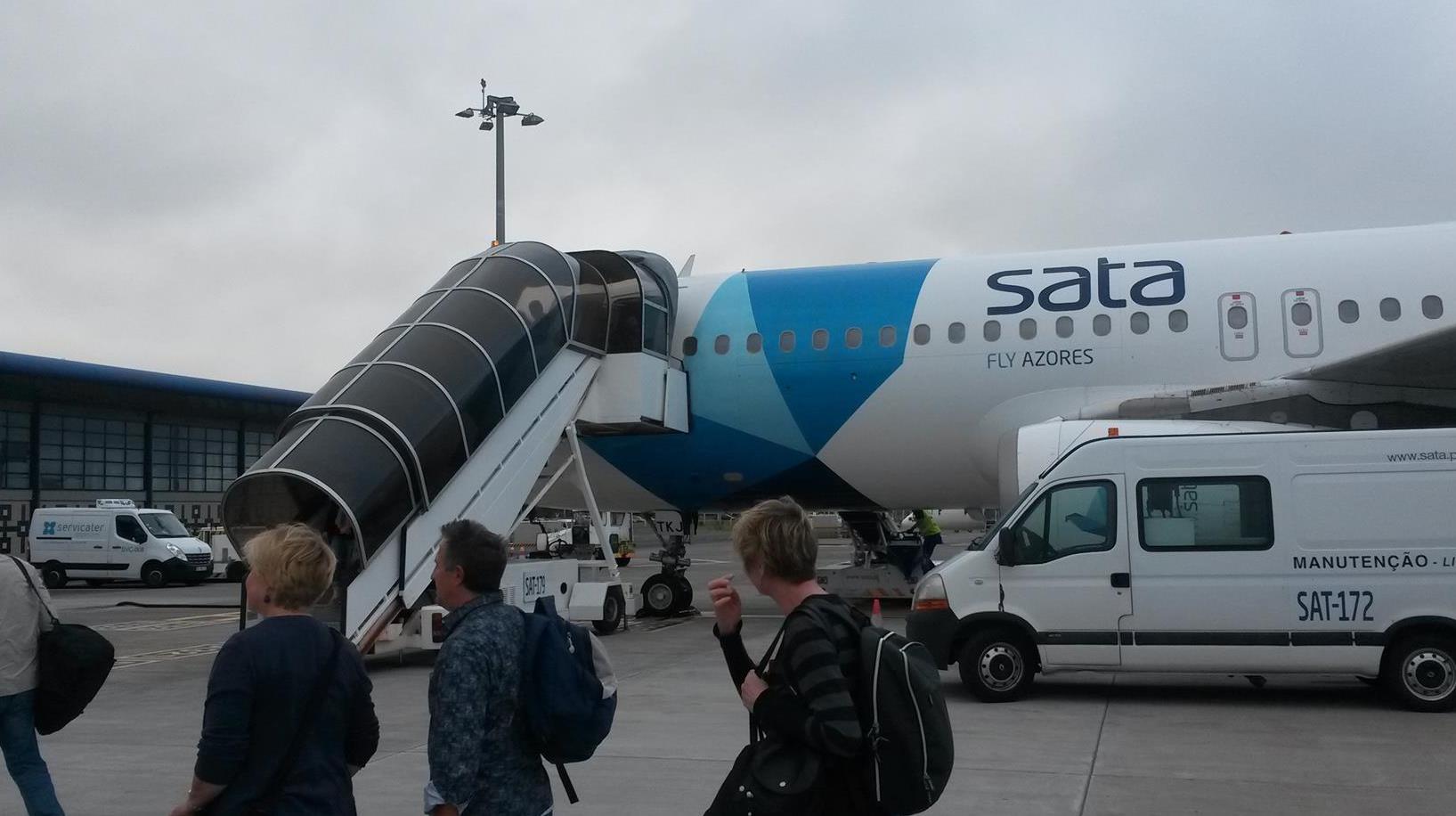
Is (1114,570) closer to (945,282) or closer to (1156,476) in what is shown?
(1156,476)

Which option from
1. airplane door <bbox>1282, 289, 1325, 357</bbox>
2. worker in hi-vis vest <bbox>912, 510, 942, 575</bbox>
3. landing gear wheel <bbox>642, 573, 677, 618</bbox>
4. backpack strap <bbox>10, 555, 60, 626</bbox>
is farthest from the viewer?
worker in hi-vis vest <bbox>912, 510, 942, 575</bbox>

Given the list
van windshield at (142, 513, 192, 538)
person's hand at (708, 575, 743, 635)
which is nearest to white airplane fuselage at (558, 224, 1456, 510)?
person's hand at (708, 575, 743, 635)

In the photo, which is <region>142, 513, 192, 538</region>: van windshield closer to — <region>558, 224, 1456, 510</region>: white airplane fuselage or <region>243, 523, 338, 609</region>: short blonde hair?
<region>558, 224, 1456, 510</region>: white airplane fuselage

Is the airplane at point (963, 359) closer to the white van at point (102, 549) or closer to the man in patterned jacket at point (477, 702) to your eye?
the man in patterned jacket at point (477, 702)

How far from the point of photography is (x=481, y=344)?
40.5ft

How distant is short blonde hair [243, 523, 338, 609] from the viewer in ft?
10.9

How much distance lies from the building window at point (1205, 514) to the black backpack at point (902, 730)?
677 centimetres

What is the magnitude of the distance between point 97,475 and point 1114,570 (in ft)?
115

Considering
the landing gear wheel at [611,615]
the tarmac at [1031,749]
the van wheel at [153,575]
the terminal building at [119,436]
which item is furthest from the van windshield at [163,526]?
the tarmac at [1031,749]

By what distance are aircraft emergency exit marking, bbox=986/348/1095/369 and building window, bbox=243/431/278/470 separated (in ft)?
114

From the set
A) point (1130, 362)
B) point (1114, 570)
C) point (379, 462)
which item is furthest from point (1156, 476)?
point (379, 462)

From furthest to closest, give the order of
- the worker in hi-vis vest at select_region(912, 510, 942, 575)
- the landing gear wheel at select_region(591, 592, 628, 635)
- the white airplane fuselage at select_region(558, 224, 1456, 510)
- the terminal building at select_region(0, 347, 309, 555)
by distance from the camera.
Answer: the terminal building at select_region(0, 347, 309, 555) < the worker in hi-vis vest at select_region(912, 510, 942, 575) < the landing gear wheel at select_region(591, 592, 628, 635) < the white airplane fuselage at select_region(558, 224, 1456, 510)

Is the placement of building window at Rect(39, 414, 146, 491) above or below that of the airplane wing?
above

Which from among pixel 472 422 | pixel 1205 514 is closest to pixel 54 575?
pixel 472 422
